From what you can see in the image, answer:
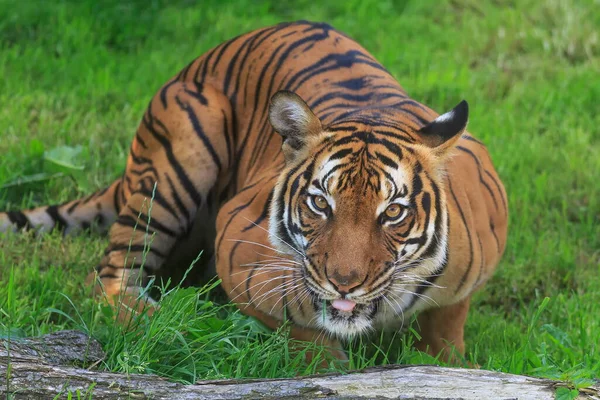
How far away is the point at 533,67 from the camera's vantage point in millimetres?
6750

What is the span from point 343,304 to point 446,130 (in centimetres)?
70

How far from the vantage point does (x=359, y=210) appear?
310 cm

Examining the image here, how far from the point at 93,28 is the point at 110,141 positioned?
5.11ft

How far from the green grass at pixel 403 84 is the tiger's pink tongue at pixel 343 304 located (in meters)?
0.27

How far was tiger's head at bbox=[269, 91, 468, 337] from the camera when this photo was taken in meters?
3.10

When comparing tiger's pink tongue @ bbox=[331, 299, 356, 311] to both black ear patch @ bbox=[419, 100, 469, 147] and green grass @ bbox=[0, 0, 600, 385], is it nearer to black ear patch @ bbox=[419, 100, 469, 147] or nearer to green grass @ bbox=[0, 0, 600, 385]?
green grass @ bbox=[0, 0, 600, 385]

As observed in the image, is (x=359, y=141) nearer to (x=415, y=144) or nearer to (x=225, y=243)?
(x=415, y=144)

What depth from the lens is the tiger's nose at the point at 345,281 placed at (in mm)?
3037

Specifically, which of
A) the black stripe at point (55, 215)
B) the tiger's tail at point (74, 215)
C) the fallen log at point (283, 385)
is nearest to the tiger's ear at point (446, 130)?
the fallen log at point (283, 385)

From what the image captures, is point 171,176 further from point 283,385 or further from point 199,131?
point 283,385

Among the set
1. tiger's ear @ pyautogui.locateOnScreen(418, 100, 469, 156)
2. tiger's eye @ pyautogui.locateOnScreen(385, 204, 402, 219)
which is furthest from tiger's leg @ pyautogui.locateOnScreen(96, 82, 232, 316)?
tiger's eye @ pyautogui.locateOnScreen(385, 204, 402, 219)

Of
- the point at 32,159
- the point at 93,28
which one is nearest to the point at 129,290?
the point at 32,159

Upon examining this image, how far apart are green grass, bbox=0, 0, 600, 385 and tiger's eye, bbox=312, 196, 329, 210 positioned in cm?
50

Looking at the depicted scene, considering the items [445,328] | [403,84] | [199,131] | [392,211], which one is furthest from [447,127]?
[403,84]
